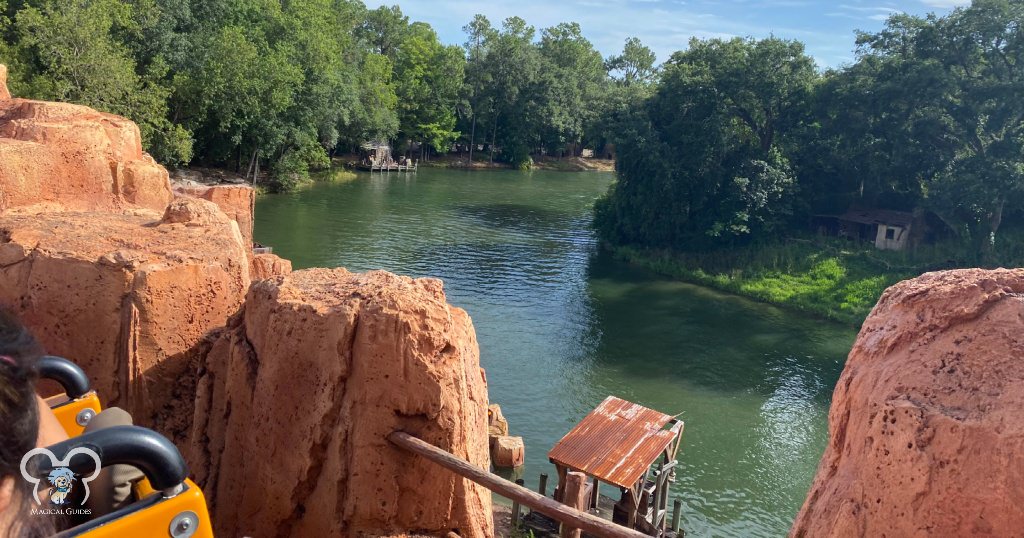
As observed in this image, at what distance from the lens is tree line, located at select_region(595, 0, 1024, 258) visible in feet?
102

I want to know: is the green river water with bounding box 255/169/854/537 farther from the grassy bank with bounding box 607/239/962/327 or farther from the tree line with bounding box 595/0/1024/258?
the tree line with bounding box 595/0/1024/258

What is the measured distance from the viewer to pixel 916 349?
417cm

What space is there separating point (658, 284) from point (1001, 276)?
31443 mm

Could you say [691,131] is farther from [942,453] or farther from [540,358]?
[942,453]

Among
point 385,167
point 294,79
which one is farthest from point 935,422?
point 385,167

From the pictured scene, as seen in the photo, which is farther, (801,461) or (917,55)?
(917,55)

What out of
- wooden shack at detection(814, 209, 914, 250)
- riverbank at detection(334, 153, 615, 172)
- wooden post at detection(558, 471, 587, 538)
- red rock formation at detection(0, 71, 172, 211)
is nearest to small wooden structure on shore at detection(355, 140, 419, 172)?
riverbank at detection(334, 153, 615, 172)

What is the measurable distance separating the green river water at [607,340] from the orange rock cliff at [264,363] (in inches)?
429

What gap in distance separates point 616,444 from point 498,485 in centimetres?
906

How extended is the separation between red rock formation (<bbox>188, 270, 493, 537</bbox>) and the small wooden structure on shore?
56.1 m

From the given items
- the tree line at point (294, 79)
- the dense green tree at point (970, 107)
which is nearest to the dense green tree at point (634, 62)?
the tree line at point (294, 79)

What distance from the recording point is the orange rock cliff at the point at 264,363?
657 cm

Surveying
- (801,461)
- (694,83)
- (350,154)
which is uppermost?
(694,83)

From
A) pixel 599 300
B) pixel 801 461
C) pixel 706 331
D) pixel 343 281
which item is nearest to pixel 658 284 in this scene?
pixel 599 300
